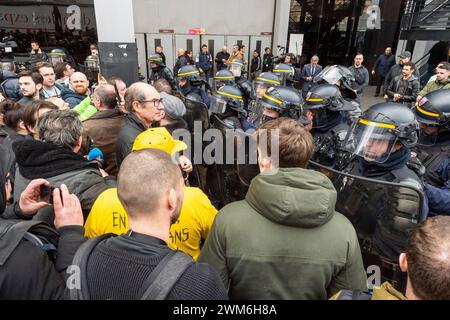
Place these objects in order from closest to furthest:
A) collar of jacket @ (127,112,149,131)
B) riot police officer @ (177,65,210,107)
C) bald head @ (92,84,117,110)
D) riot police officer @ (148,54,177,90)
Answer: collar of jacket @ (127,112,149,131) < bald head @ (92,84,117,110) < riot police officer @ (177,65,210,107) < riot police officer @ (148,54,177,90)

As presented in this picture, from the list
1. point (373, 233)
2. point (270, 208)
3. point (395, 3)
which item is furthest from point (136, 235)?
point (395, 3)

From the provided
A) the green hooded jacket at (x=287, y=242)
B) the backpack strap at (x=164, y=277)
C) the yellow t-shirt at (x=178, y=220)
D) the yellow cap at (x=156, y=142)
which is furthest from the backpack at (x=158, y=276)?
the yellow cap at (x=156, y=142)

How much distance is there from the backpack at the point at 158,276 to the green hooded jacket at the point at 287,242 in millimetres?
390

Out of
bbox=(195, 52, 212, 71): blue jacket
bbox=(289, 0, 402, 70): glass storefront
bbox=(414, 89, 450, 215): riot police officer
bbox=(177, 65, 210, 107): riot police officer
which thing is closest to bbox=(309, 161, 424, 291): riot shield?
bbox=(414, 89, 450, 215): riot police officer

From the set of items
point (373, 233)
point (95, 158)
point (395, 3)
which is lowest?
point (373, 233)

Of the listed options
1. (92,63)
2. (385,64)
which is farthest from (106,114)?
(385,64)

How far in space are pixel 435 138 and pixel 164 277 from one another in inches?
115

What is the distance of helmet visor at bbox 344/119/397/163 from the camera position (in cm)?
222

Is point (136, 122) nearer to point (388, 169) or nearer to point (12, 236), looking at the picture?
point (12, 236)

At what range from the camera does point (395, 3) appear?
566 inches

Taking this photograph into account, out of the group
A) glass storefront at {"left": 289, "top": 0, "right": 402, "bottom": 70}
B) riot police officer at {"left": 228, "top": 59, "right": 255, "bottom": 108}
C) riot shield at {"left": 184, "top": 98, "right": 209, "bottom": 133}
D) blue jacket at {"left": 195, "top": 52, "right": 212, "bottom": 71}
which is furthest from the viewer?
glass storefront at {"left": 289, "top": 0, "right": 402, "bottom": 70}

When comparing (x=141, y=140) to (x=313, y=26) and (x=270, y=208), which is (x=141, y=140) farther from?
(x=313, y=26)

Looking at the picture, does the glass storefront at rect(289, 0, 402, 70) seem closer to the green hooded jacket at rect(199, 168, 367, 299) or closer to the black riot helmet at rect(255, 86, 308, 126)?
the black riot helmet at rect(255, 86, 308, 126)
